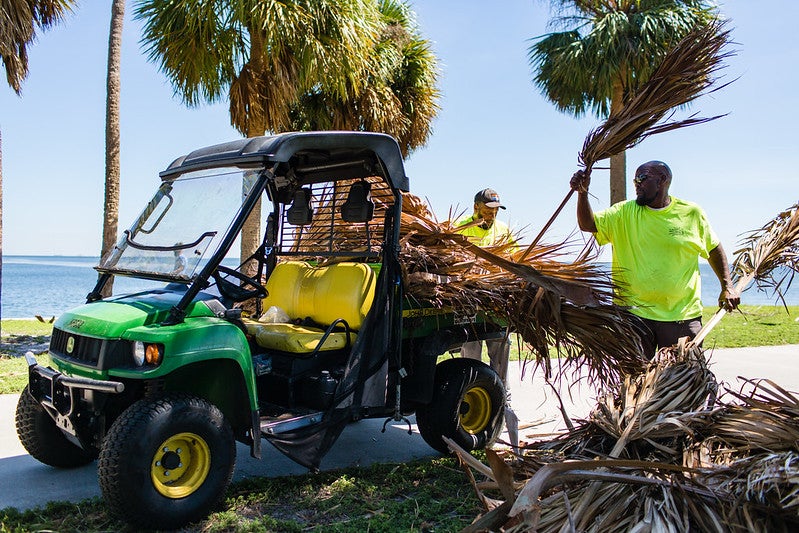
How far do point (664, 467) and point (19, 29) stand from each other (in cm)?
1145

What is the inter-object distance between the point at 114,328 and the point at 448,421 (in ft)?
8.12

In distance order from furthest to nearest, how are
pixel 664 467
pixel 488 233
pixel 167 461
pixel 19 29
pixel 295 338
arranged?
pixel 19 29 < pixel 488 233 < pixel 295 338 < pixel 167 461 < pixel 664 467

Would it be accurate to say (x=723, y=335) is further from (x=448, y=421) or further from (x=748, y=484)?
(x=748, y=484)

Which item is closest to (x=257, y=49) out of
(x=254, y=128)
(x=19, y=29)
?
(x=254, y=128)

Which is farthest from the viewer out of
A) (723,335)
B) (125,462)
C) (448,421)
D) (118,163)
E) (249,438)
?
(723,335)

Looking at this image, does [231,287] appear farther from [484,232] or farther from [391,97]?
[391,97]

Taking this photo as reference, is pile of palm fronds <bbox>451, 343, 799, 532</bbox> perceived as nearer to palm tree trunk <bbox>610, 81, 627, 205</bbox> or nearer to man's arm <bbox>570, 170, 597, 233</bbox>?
man's arm <bbox>570, 170, 597, 233</bbox>

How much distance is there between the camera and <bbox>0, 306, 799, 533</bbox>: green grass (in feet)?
12.7

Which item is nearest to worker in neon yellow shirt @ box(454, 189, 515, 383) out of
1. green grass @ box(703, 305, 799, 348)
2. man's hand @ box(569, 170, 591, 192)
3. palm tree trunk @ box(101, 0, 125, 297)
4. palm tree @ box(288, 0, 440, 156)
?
man's hand @ box(569, 170, 591, 192)

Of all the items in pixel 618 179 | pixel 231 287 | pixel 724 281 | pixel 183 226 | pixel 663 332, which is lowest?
pixel 663 332

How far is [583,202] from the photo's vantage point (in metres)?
5.04

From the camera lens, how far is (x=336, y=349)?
480cm

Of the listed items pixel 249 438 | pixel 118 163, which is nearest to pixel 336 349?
pixel 249 438

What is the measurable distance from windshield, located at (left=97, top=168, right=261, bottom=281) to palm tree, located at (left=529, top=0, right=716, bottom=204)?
41.2 ft
